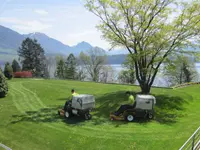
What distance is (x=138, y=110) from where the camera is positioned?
580 inches

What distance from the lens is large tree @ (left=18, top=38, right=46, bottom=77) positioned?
63.0m

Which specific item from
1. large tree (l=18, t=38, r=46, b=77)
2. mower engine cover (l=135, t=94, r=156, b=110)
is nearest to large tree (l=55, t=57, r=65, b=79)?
large tree (l=18, t=38, r=46, b=77)

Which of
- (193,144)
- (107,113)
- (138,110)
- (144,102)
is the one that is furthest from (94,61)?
(193,144)

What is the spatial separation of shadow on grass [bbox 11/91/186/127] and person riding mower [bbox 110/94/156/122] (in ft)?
1.36

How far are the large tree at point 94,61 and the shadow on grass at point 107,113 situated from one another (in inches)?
1740

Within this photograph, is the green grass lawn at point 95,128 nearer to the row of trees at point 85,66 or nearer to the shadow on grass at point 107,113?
the shadow on grass at point 107,113

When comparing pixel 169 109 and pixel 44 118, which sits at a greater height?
pixel 169 109

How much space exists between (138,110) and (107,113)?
3262 millimetres

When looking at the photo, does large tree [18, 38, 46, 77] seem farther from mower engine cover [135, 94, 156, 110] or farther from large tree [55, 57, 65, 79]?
mower engine cover [135, 94, 156, 110]

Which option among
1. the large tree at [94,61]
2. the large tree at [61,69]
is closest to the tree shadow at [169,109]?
the large tree at [94,61]

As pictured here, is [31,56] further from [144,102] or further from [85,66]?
[144,102]

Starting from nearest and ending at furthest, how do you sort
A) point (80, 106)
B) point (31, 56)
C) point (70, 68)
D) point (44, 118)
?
point (80, 106)
point (44, 118)
point (31, 56)
point (70, 68)

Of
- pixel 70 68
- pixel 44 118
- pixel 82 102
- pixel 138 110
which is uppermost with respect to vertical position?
pixel 70 68

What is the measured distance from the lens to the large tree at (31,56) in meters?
63.0
